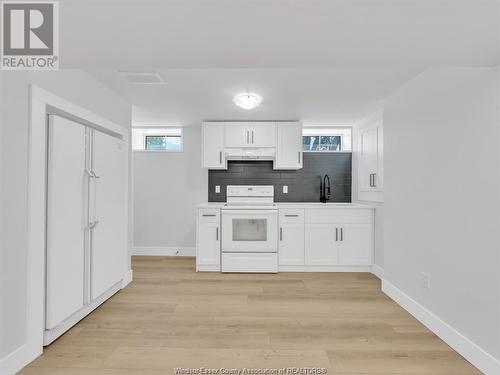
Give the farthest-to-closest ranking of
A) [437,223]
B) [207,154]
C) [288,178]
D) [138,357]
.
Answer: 1. [288,178]
2. [207,154]
3. [437,223]
4. [138,357]

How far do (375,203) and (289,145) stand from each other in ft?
4.92

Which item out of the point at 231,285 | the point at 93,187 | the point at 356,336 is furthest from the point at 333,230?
the point at 93,187

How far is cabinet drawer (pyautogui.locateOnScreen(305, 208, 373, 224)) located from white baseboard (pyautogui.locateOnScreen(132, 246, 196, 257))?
2126 mm

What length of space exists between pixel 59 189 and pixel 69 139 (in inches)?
16.3

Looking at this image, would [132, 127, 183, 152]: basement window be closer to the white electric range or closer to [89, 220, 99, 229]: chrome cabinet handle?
the white electric range

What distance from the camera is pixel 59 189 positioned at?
2.22 meters

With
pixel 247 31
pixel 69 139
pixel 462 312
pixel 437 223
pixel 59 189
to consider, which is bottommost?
pixel 462 312

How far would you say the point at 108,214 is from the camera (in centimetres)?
297

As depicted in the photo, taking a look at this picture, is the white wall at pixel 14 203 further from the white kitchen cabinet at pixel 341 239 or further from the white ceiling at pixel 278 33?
the white kitchen cabinet at pixel 341 239

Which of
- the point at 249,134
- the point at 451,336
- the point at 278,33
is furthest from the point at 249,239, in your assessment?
the point at 278,33

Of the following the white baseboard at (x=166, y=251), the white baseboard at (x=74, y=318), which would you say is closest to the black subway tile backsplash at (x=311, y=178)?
the white baseboard at (x=166, y=251)

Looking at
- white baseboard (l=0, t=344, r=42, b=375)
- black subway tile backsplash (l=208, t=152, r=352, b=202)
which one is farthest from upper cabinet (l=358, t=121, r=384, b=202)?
white baseboard (l=0, t=344, r=42, b=375)

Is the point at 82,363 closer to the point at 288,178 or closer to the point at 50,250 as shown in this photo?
the point at 50,250

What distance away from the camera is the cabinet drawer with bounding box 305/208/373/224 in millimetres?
4164
